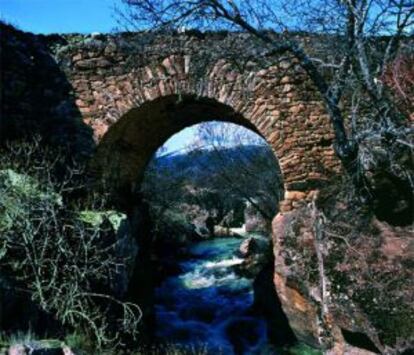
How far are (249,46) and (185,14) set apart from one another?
1.25 m

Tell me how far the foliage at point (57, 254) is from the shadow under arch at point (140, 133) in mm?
929

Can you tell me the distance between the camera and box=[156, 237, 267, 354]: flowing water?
7914mm

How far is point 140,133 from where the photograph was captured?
749 centimetres

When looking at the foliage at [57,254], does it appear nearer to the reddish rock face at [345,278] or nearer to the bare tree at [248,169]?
the reddish rock face at [345,278]

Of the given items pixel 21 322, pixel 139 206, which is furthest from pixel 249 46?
pixel 21 322

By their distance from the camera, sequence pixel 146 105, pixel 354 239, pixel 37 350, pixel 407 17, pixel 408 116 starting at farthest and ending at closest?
1. pixel 146 105
2. pixel 408 116
3. pixel 354 239
4. pixel 407 17
5. pixel 37 350

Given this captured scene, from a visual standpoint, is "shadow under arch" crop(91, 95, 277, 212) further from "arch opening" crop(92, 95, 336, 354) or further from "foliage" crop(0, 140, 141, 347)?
"foliage" crop(0, 140, 141, 347)

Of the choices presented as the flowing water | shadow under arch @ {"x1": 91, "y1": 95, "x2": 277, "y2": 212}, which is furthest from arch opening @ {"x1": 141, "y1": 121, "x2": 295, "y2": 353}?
shadow under arch @ {"x1": 91, "y1": 95, "x2": 277, "y2": 212}

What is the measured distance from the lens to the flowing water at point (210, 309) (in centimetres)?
791

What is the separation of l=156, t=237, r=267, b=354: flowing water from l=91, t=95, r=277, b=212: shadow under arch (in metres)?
2.12

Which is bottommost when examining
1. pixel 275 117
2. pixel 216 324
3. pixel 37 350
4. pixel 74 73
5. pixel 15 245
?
pixel 216 324

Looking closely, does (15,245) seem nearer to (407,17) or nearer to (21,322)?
(21,322)

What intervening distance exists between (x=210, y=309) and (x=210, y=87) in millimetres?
4326

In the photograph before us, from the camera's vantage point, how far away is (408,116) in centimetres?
630
